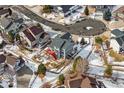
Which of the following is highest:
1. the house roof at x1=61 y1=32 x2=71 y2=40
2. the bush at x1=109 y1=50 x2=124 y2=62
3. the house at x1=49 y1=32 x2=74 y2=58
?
the house roof at x1=61 y1=32 x2=71 y2=40

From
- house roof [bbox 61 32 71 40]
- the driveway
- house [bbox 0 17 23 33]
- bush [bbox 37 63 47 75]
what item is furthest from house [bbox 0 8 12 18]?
bush [bbox 37 63 47 75]

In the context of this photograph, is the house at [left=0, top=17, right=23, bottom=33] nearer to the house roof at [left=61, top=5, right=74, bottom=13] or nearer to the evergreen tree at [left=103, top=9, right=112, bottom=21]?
the house roof at [left=61, top=5, right=74, bottom=13]

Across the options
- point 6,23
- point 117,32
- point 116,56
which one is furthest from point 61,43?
point 6,23

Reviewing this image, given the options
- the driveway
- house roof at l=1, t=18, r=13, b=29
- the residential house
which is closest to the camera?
the driveway

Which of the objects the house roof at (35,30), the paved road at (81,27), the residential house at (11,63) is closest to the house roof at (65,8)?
the paved road at (81,27)

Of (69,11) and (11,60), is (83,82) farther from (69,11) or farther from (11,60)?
(69,11)
